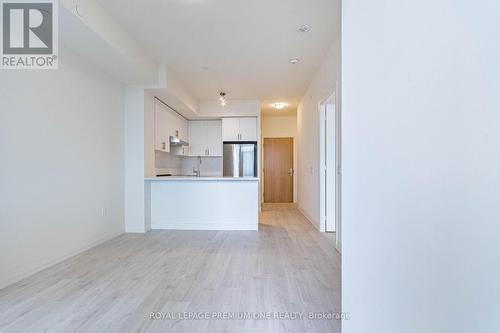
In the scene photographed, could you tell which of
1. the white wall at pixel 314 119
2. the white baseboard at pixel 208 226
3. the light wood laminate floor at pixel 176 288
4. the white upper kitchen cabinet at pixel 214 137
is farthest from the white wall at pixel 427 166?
the white upper kitchen cabinet at pixel 214 137

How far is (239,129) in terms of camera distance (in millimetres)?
6941

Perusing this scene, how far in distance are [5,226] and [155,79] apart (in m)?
2.84

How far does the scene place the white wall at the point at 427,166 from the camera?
57 cm

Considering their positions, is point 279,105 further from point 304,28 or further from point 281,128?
point 304,28

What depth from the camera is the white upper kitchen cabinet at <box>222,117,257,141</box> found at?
6.91m

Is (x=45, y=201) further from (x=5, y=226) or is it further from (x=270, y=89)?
(x=270, y=89)

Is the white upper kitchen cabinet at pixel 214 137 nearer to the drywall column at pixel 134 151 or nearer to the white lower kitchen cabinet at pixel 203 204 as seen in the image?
the white lower kitchen cabinet at pixel 203 204

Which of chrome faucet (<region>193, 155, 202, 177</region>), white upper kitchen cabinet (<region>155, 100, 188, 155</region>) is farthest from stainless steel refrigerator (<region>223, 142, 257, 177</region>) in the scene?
white upper kitchen cabinet (<region>155, 100, 188, 155</region>)

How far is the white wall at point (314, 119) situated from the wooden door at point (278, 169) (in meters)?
2.32

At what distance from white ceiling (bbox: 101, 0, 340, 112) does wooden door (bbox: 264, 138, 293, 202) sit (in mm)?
3611

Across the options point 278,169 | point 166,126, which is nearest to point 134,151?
point 166,126

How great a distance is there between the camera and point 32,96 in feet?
9.29

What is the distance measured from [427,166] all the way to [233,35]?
331 cm

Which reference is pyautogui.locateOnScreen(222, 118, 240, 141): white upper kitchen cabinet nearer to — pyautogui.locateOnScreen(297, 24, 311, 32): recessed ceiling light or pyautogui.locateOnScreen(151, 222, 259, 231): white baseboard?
pyautogui.locateOnScreen(151, 222, 259, 231): white baseboard
